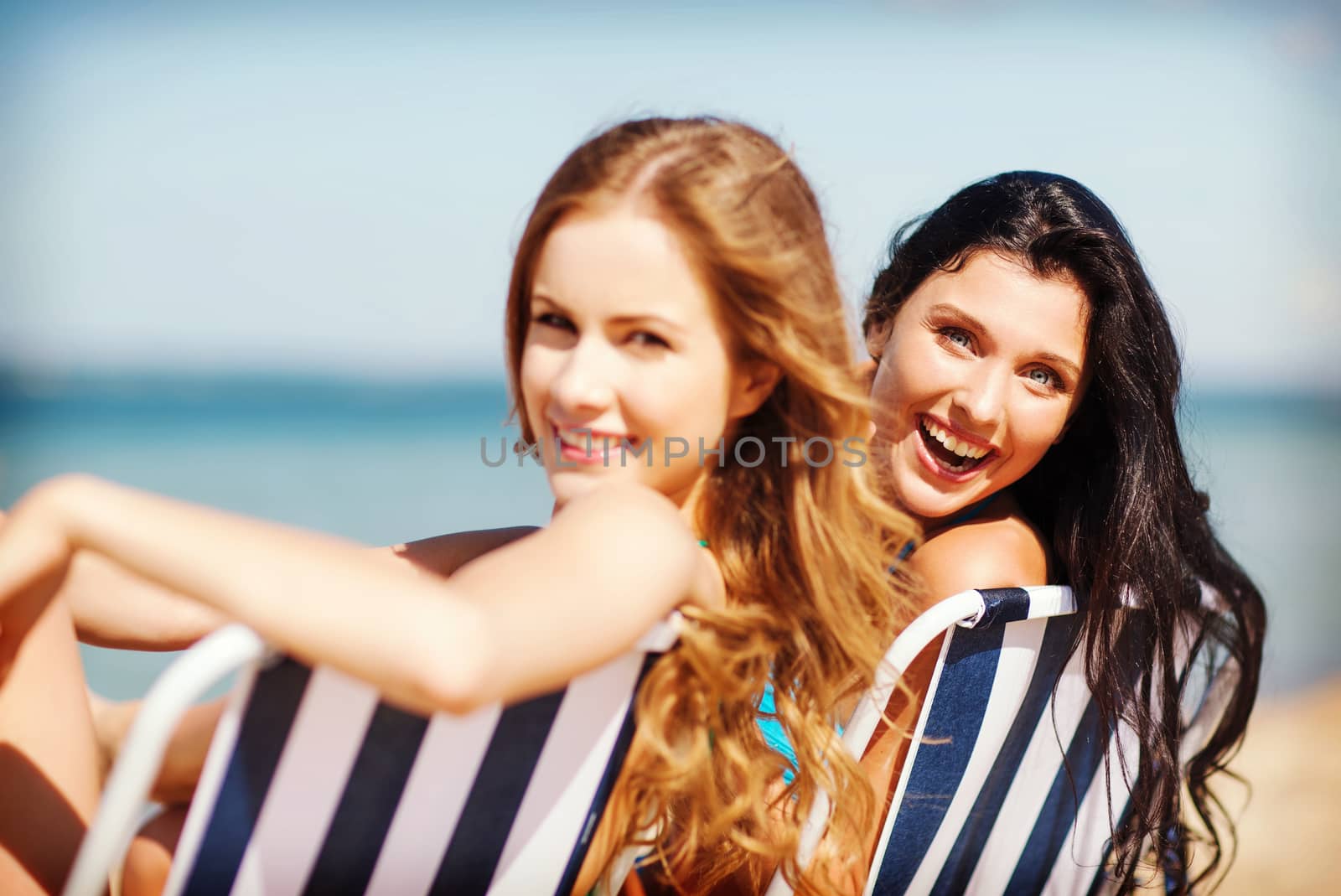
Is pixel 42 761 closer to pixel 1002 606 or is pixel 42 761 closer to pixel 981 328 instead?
pixel 1002 606

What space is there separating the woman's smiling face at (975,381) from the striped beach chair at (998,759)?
0.47 meters

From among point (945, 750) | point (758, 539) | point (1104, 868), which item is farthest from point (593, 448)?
point (1104, 868)

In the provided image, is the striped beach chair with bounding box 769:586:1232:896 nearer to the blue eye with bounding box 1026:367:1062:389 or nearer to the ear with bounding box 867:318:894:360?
the blue eye with bounding box 1026:367:1062:389

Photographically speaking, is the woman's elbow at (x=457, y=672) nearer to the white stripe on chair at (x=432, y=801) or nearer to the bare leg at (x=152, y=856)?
the white stripe on chair at (x=432, y=801)

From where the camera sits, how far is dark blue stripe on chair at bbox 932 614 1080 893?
83.7 inches

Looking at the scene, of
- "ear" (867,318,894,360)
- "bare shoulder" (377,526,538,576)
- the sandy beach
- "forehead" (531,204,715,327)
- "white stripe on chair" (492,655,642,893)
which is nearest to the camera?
"white stripe on chair" (492,655,642,893)

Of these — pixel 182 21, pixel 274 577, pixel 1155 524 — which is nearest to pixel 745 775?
pixel 274 577

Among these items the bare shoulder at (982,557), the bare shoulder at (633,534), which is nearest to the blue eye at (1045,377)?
the bare shoulder at (982,557)

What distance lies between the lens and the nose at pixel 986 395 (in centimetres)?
240

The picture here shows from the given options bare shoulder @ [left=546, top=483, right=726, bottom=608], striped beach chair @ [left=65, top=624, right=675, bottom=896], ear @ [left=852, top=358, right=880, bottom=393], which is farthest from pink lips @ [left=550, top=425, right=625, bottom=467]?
ear @ [left=852, top=358, right=880, bottom=393]

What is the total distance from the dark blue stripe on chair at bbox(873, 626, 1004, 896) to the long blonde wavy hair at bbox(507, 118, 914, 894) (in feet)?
0.34

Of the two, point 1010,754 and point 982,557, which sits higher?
point 982,557

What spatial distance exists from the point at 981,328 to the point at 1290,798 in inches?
164

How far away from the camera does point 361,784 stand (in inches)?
55.8
